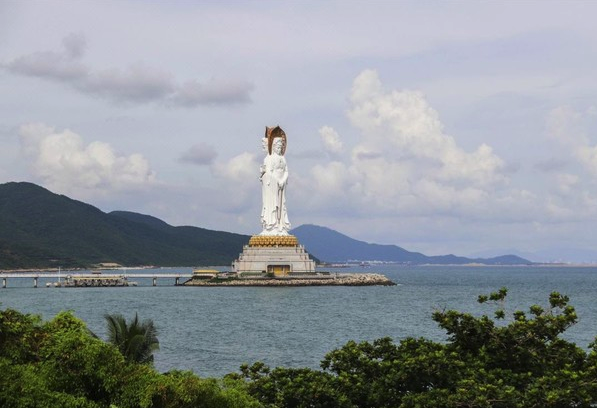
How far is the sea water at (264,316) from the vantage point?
40.1m

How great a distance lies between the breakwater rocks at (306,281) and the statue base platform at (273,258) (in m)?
1.61

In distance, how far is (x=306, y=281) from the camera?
312ft

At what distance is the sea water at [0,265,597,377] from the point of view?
40.1 meters

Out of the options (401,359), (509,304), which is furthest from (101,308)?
(401,359)

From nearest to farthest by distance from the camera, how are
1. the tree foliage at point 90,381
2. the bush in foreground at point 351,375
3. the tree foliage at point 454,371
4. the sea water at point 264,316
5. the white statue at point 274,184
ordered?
the tree foliage at point 90,381, the bush in foreground at point 351,375, the tree foliage at point 454,371, the sea water at point 264,316, the white statue at point 274,184

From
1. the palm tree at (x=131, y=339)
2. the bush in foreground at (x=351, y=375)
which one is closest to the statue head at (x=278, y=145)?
the palm tree at (x=131, y=339)

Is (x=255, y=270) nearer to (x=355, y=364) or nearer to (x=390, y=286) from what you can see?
(x=390, y=286)

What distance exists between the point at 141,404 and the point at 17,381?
214cm

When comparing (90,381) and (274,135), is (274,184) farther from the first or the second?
(90,381)

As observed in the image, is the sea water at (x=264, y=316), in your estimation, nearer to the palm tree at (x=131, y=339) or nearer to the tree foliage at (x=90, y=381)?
the palm tree at (x=131, y=339)

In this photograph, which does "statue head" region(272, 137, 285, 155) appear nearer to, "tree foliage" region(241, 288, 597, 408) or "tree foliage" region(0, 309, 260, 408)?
"tree foliage" region(241, 288, 597, 408)

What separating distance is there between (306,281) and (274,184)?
41.0 ft

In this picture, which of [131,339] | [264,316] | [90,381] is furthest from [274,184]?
[90,381]

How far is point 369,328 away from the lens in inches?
2040
